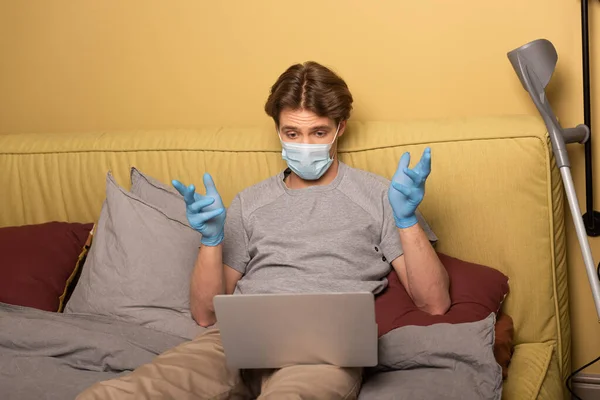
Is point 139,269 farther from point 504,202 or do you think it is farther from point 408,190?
point 504,202

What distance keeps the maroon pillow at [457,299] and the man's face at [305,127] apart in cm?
37

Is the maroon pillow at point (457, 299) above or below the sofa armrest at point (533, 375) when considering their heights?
above

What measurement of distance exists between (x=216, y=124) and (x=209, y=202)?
2.61 ft

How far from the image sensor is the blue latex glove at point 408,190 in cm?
178

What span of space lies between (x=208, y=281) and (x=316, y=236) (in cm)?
28

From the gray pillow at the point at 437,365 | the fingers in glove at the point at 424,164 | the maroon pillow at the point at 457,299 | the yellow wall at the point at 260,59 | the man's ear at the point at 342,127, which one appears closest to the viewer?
the gray pillow at the point at 437,365

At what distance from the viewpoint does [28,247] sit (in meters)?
2.28

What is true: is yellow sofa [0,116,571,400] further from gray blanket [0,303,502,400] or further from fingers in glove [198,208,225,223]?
fingers in glove [198,208,225,223]

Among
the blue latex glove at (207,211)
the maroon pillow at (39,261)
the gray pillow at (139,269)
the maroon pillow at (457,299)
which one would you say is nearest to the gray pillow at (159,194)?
the gray pillow at (139,269)

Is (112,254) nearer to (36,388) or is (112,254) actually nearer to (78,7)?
(36,388)

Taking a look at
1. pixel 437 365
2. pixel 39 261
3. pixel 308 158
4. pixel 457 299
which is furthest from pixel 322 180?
pixel 39 261

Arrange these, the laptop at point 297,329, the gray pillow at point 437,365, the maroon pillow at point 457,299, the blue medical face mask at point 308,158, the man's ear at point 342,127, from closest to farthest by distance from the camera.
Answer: the laptop at point 297,329 → the gray pillow at point 437,365 → the maroon pillow at point 457,299 → the blue medical face mask at point 308,158 → the man's ear at point 342,127

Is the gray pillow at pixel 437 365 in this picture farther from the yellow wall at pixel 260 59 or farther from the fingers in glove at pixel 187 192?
the yellow wall at pixel 260 59

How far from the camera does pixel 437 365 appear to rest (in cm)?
173
